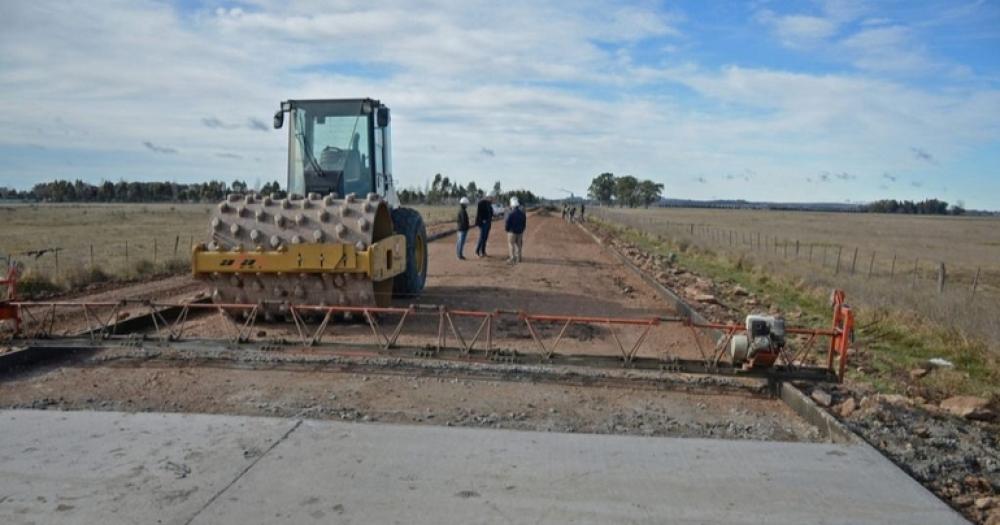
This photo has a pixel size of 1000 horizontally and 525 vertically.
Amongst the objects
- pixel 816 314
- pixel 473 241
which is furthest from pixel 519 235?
pixel 473 241

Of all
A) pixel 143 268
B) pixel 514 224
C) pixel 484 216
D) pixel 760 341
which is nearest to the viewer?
pixel 760 341

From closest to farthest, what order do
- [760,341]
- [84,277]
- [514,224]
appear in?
[760,341] < [84,277] < [514,224]

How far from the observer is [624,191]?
180875 mm

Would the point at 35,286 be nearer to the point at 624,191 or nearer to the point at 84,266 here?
the point at 84,266

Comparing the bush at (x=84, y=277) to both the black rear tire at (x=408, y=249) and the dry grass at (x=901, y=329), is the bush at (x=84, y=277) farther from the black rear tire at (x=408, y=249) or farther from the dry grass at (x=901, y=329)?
the dry grass at (x=901, y=329)

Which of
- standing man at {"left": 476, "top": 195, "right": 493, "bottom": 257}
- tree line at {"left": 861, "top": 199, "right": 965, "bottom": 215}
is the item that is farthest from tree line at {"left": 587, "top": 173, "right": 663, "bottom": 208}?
standing man at {"left": 476, "top": 195, "right": 493, "bottom": 257}

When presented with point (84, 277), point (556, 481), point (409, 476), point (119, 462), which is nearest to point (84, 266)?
point (84, 277)

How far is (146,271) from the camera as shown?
57.3ft

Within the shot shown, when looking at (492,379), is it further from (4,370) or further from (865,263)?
(865,263)

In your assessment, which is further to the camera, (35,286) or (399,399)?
(35,286)

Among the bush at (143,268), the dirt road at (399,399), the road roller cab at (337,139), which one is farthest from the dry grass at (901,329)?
the bush at (143,268)

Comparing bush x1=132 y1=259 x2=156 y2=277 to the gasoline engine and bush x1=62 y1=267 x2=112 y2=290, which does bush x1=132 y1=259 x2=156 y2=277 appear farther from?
the gasoline engine

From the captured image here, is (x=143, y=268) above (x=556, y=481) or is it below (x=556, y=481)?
below

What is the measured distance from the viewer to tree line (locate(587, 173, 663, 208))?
18088cm
